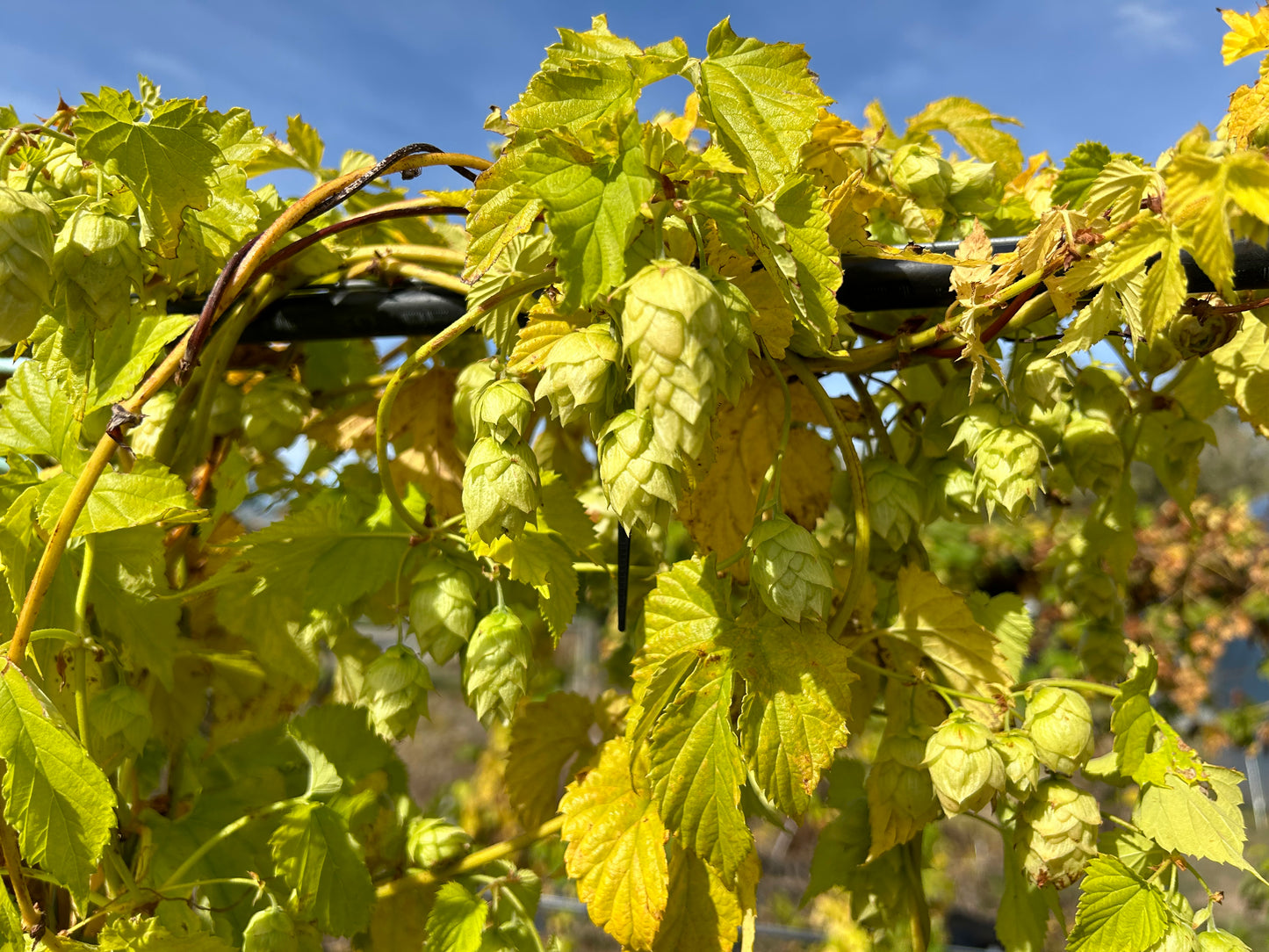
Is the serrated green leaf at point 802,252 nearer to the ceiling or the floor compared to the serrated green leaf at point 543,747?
nearer to the ceiling

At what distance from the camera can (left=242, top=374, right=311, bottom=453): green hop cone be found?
1.07 metres

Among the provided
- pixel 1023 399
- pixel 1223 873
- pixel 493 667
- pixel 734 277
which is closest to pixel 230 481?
pixel 493 667

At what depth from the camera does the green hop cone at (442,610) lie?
0.89 m

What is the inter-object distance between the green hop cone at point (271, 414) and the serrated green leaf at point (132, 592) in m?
0.17

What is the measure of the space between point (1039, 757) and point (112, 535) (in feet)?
3.03

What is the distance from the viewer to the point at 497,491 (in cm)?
68

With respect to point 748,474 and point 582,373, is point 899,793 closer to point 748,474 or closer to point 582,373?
point 748,474

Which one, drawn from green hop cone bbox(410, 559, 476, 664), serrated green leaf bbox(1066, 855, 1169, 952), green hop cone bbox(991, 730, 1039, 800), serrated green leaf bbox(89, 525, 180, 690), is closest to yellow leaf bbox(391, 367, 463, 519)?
green hop cone bbox(410, 559, 476, 664)

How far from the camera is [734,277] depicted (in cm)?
77

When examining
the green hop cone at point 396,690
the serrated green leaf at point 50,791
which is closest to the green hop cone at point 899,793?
the green hop cone at point 396,690

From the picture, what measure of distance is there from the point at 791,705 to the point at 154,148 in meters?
0.72

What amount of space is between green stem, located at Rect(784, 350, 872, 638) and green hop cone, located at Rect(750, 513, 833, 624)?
0.09m

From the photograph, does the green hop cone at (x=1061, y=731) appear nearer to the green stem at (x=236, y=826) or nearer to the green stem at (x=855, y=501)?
the green stem at (x=855, y=501)

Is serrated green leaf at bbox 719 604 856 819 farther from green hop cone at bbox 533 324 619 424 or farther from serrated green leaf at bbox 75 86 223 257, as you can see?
serrated green leaf at bbox 75 86 223 257
